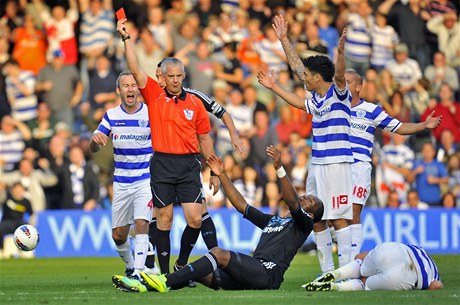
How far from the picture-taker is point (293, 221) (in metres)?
13.4

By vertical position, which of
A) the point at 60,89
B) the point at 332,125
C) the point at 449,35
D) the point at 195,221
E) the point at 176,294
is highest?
the point at 449,35

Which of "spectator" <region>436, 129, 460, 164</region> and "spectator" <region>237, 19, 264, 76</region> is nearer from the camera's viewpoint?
"spectator" <region>436, 129, 460, 164</region>

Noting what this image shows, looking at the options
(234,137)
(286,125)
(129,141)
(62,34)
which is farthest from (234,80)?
(234,137)

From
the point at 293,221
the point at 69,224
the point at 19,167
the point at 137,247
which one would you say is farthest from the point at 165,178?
the point at 19,167

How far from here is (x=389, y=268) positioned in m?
12.7

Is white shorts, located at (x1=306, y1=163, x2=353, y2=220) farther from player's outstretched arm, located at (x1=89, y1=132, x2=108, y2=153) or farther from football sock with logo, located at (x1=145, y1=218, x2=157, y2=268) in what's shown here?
player's outstretched arm, located at (x1=89, y1=132, x2=108, y2=153)

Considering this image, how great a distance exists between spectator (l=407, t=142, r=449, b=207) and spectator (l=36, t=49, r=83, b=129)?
299 inches

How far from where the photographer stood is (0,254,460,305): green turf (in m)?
11.9

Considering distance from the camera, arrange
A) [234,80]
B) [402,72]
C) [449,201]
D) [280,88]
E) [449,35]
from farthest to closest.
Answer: [449,35], [402,72], [234,80], [449,201], [280,88]

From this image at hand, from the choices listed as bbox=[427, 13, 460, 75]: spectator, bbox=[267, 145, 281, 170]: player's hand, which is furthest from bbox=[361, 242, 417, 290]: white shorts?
bbox=[427, 13, 460, 75]: spectator

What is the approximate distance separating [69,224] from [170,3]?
7.49 metres

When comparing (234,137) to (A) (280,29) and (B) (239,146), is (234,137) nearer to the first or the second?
(B) (239,146)

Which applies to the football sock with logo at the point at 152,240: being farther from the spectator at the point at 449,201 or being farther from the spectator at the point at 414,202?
the spectator at the point at 449,201

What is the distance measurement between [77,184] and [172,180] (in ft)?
33.6
